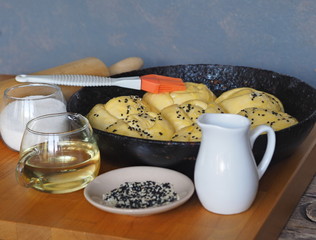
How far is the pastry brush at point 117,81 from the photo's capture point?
1471mm

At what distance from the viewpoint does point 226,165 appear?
1001 millimetres

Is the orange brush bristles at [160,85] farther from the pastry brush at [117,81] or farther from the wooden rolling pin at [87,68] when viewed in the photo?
the wooden rolling pin at [87,68]

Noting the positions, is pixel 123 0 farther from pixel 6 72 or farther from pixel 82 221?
pixel 82 221

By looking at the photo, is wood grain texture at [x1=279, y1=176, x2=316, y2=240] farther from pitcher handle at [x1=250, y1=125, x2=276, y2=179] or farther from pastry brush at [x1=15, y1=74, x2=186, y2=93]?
pastry brush at [x1=15, y1=74, x2=186, y2=93]

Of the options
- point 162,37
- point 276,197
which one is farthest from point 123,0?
point 276,197

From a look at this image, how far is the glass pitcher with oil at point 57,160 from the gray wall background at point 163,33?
3.01ft

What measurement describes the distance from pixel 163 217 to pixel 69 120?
33 cm

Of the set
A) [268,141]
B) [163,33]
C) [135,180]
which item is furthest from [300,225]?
[163,33]

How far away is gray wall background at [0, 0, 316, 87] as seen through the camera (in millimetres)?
1836

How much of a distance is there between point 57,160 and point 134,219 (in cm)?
21

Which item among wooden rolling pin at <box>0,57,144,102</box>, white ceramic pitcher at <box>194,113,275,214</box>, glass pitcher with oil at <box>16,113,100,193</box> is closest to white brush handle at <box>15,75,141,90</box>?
wooden rolling pin at <box>0,57,144,102</box>

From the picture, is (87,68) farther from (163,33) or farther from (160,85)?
(163,33)

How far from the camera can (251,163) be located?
102 centimetres

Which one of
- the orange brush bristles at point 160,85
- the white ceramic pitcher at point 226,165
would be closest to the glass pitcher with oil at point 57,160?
the white ceramic pitcher at point 226,165
